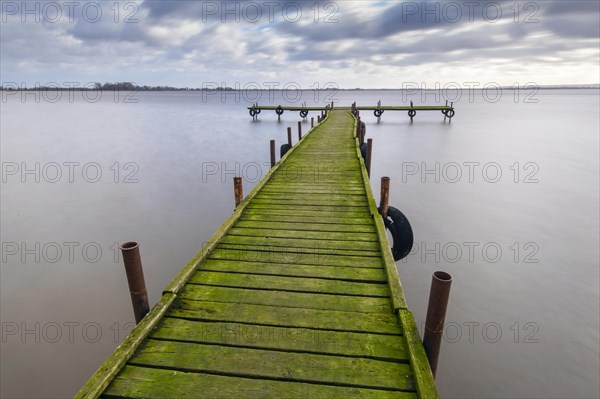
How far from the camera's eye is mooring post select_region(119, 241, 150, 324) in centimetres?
376

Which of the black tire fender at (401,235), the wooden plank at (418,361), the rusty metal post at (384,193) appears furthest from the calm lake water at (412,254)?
the wooden plank at (418,361)

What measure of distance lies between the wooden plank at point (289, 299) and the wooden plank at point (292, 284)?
0.25ft

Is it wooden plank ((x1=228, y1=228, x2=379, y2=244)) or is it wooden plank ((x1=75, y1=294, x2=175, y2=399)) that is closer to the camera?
wooden plank ((x1=75, y1=294, x2=175, y2=399))

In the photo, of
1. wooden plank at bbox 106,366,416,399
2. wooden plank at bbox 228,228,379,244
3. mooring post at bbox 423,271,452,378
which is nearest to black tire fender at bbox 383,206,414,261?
wooden plank at bbox 228,228,379,244

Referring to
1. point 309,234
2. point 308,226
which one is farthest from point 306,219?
point 309,234

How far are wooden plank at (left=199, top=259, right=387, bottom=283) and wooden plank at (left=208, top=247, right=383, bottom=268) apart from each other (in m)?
0.11

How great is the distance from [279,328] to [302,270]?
1.24m

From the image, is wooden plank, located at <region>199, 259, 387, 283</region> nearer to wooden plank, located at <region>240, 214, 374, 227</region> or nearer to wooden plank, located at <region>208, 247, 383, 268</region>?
wooden plank, located at <region>208, 247, 383, 268</region>

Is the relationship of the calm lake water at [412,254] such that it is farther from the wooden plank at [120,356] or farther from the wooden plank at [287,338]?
the wooden plank at [120,356]

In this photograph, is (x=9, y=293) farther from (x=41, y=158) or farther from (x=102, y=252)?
(x=41, y=158)

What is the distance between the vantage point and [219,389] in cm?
286

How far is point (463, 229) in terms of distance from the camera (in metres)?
12.3

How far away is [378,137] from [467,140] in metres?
8.57

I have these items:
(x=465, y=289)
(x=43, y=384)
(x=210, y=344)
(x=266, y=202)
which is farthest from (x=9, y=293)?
(x=465, y=289)
